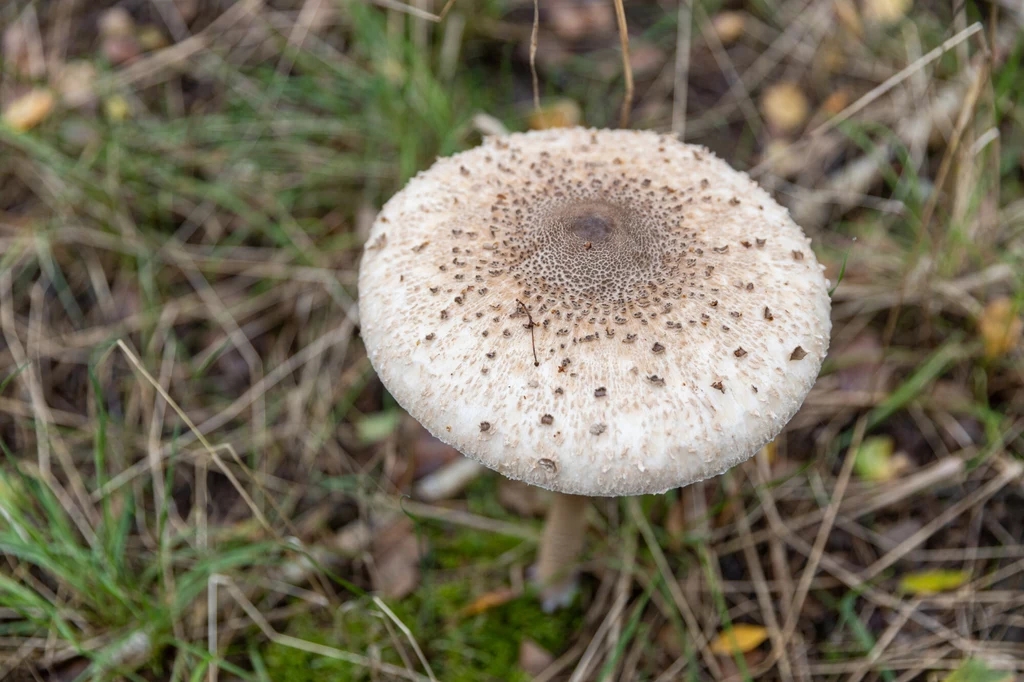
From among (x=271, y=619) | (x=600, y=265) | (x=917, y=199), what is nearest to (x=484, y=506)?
(x=271, y=619)

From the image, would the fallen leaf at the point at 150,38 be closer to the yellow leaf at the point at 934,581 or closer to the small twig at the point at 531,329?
the small twig at the point at 531,329

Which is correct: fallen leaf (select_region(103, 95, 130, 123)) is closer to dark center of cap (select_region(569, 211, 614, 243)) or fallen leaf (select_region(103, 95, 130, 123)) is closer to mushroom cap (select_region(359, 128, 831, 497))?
mushroom cap (select_region(359, 128, 831, 497))

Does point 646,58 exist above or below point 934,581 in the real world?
above

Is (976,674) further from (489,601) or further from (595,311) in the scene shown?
(595,311)

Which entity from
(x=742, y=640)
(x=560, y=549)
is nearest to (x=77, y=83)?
(x=560, y=549)

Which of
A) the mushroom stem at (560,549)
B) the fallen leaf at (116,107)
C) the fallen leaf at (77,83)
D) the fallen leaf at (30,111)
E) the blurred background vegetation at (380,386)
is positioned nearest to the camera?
the mushroom stem at (560,549)

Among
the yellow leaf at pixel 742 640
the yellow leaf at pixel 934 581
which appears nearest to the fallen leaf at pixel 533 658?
the yellow leaf at pixel 742 640
